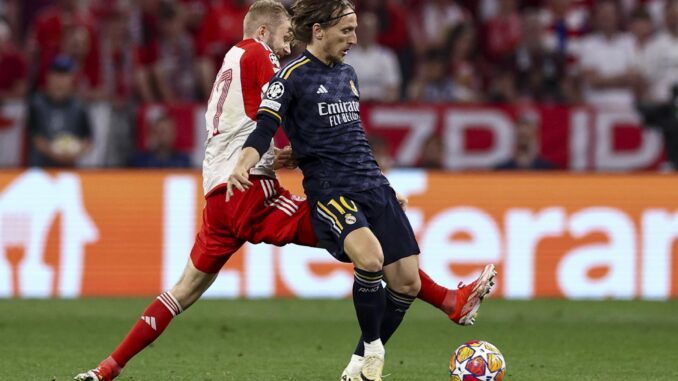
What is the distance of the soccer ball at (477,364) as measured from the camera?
7176 mm

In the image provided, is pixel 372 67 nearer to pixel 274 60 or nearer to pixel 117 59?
pixel 117 59

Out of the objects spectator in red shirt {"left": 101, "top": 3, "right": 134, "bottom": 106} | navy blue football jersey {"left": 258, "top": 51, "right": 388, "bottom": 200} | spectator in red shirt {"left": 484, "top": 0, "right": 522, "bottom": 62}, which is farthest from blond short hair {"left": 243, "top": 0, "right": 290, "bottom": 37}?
spectator in red shirt {"left": 484, "top": 0, "right": 522, "bottom": 62}

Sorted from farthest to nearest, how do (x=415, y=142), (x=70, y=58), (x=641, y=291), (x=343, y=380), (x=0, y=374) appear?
(x=70, y=58) → (x=415, y=142) → (x=641, y=291) → (x=0, y=374) → (x=343, y=380)

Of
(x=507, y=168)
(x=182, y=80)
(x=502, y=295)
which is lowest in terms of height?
(x=502, y=295)

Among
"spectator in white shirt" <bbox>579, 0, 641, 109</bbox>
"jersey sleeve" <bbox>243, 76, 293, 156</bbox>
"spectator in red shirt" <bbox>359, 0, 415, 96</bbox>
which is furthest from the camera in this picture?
"spectator in red shirt" <bbox>359, 0, 415, 96</bbox>

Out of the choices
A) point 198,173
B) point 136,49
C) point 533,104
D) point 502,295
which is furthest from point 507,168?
point 136,49

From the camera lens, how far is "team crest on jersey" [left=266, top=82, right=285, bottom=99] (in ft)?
23.5

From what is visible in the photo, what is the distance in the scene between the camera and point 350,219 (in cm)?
714

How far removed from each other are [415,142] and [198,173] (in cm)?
254

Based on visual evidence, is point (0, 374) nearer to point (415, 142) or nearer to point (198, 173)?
point (198, 173)

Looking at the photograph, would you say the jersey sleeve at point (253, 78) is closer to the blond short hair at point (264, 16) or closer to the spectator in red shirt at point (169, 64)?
the blond short hair at point (264, 16)

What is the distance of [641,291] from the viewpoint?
42.3ft

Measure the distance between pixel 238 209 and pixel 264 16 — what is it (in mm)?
1163

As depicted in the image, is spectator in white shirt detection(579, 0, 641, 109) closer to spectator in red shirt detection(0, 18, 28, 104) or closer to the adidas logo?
spectator in red shirt detection(0, 18, 28, 104)
